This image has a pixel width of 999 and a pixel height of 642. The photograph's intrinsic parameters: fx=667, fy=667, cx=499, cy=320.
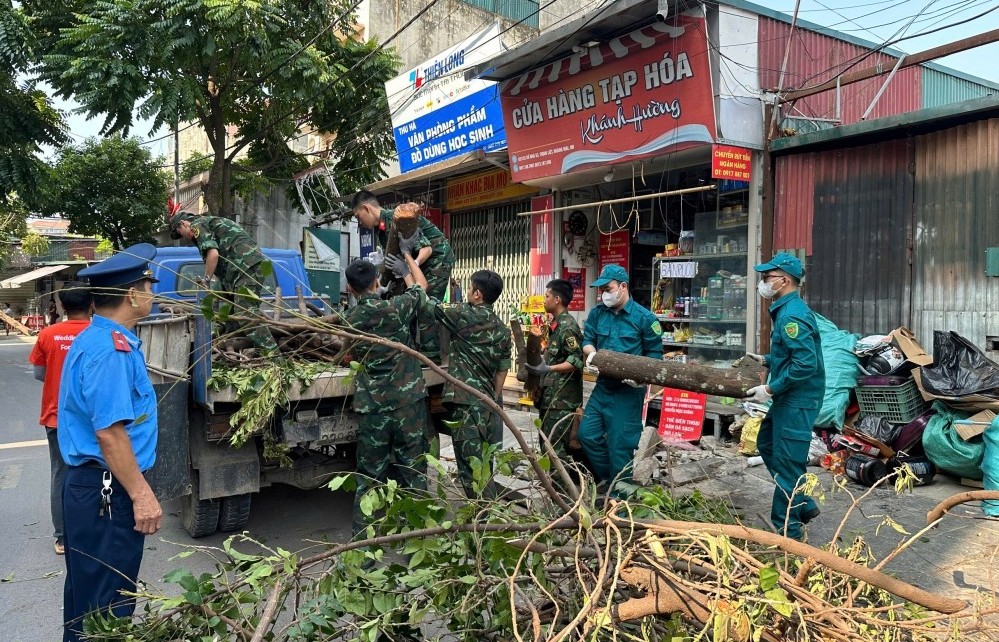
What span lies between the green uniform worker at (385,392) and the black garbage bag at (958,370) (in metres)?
4.19

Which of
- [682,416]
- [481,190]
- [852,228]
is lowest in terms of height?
[682,416]

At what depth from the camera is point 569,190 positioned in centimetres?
958

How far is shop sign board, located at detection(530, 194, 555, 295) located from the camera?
9680 millimetres

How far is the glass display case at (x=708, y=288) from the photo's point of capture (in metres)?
Result: 7.38

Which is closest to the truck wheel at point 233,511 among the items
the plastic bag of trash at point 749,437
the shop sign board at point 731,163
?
the plastic bag of trash at point 749,437

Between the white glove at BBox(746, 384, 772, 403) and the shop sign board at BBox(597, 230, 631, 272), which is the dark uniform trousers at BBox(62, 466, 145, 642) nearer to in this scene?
the white glove at BBox(746, 384, 772, 403)

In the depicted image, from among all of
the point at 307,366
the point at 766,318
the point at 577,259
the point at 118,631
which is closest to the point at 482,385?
the point at 307,366

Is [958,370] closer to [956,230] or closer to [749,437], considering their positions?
[956,230]

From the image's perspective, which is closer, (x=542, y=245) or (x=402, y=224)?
(x=402, y=224)

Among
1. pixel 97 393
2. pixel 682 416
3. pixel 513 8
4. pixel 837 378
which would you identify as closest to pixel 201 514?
pixel 97 393

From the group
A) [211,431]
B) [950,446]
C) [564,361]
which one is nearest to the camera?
[211,431]

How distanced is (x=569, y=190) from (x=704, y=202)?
6.54 feet

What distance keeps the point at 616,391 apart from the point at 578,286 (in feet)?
17.7

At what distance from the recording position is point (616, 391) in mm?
4621
